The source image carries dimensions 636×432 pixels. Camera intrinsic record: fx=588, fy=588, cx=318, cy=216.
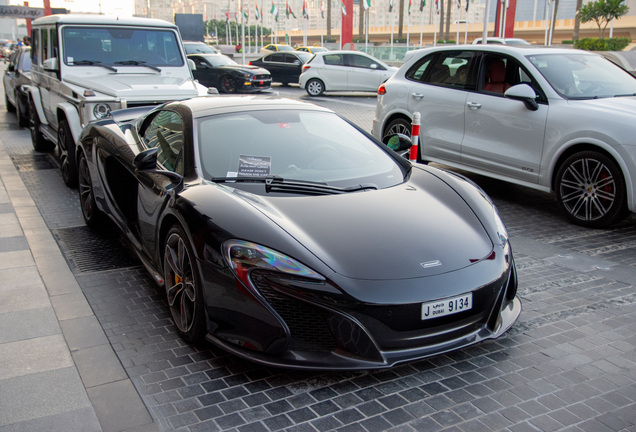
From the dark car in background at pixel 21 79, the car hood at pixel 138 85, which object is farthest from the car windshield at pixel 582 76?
the dark car in background at pixel 21 79

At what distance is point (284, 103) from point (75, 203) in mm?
3569

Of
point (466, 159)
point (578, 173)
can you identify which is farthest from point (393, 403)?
point (466, 159)

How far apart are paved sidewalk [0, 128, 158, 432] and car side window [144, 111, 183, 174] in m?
1.18

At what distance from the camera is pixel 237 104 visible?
175 inches

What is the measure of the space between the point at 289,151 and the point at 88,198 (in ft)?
8.91

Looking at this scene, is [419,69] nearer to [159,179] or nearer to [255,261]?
[159,179]

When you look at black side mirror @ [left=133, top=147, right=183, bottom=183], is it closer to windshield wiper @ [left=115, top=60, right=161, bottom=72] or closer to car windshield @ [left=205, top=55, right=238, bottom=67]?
windshield wiper @ [left=115, top=60, right=161, bottom=72]

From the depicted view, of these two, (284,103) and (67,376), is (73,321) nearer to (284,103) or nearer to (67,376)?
(67,376)

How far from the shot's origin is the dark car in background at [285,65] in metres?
25.7

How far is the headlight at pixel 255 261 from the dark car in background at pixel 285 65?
23376 millimetres

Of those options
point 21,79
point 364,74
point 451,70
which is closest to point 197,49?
point 364,74

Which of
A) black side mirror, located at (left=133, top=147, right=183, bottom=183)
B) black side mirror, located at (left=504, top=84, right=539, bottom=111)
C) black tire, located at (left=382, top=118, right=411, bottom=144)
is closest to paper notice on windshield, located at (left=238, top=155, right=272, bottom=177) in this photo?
black side mirror, located at (left=133, top=147, right=183, bottom=183)

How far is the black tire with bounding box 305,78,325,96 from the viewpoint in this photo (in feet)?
71.3

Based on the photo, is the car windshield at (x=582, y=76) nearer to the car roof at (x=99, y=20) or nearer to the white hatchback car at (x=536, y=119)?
the white hatchback car at (x=536, y=119)
